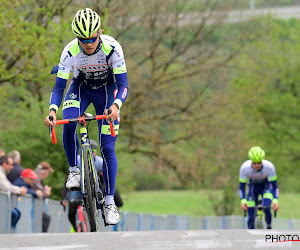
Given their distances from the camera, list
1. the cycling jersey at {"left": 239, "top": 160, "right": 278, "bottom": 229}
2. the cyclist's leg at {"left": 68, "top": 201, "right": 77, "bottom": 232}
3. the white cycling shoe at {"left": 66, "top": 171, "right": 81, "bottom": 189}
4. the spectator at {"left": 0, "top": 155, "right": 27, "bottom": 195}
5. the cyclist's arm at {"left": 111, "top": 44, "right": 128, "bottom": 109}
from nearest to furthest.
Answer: the cyclist's arm at {"left": 111, "top": 44, "right": 128, "bottom": 109} → the white cycling shoe at {"left": 66, "top": 171, "right": 81, "bottom": 189} → the spectator at {"left": 0, "top": 155, "right": 27, "bottom": 195} → the cyclist's leg at {"left": 68, "top": 201, "right": 77, "bottom": 232} → the cycling jersey at {"left": 239, "top": 160, "right": 278, "bottom": 229}

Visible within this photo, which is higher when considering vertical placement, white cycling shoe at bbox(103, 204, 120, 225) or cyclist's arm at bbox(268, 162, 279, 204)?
cyclist's arm at bbox(268, 162, 279, 204)

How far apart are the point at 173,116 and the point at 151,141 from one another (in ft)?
7.08

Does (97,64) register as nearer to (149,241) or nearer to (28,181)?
(149,241)

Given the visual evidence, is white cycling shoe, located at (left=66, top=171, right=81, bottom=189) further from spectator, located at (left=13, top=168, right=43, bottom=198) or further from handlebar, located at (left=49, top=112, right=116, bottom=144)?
spectator, located at (left=13, top=168, right=43, bottom=198)

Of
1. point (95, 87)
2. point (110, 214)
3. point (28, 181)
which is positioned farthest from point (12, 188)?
point (95, 87)

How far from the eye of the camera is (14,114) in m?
25.9

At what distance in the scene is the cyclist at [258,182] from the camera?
14.3 meters

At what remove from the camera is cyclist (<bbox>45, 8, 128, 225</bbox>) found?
333 inches

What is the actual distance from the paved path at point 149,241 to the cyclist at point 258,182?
793 cm

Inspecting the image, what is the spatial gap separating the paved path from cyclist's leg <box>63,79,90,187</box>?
279 cm

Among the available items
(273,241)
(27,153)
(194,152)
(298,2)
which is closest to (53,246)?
(273,241)

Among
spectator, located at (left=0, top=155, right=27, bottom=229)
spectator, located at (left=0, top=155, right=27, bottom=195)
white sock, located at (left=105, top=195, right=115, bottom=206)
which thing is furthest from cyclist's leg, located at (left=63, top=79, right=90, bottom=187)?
spectator, located at (left=0, top=155, right=27, bottom=195)

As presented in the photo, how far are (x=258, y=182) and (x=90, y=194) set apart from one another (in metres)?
6.87

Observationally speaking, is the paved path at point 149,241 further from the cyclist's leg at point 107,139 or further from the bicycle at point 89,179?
the cyclist's leg at point 107,139
